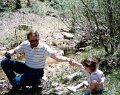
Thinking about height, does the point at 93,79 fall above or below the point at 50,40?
below

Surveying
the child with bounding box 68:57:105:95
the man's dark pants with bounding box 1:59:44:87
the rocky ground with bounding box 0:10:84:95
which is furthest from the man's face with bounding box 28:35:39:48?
the child with bounding box 68:57:105:95

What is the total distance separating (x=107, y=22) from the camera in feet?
25.5

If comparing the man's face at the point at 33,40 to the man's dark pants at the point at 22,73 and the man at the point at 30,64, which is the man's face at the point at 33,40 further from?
the man's dark pants at the point at 22,73

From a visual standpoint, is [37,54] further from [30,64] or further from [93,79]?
[93,79]

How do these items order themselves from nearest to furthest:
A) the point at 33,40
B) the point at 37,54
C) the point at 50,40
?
the point at 33,40 → the point at 37,54 → the point at 50,40

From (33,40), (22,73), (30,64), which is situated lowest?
(22,73)

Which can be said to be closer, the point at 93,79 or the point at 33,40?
the point at 93,79

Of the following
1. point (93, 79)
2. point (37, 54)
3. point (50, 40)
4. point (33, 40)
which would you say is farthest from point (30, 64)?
point (50, 40)

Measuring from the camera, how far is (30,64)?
6.73m

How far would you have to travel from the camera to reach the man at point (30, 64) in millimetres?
6598

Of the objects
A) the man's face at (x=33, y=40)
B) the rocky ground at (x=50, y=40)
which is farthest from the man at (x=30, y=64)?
the rocky ground at (x=50, y=40)

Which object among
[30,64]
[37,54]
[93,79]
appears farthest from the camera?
[30,64]

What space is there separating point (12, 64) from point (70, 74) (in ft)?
4.21

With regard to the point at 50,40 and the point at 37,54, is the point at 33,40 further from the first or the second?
the point at 50,40
